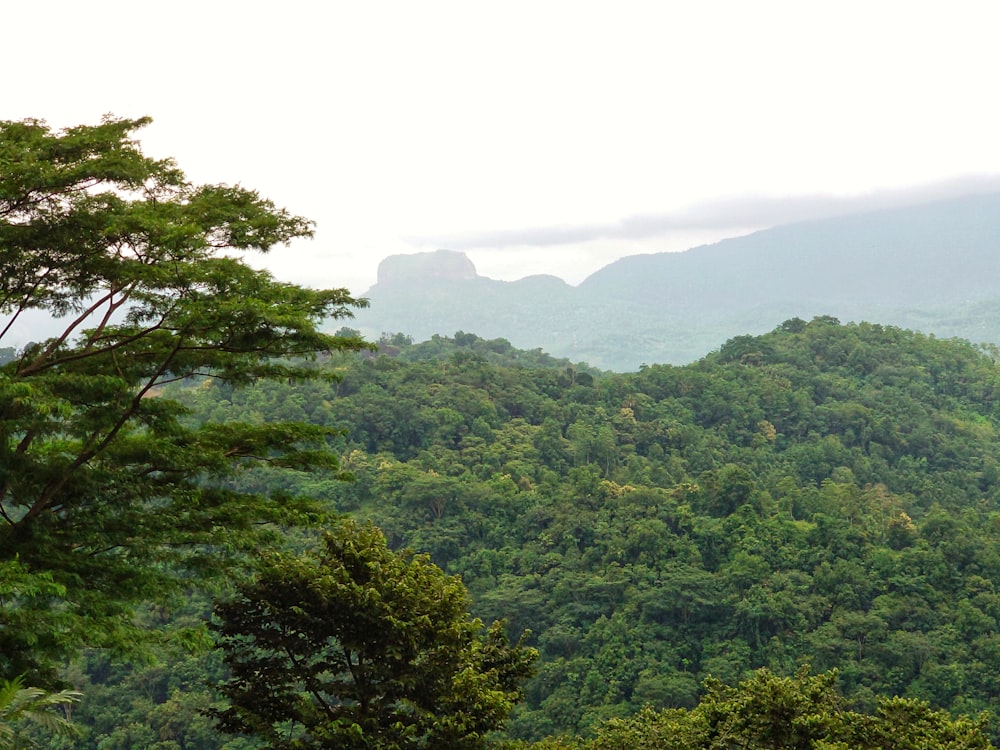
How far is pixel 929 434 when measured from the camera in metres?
38.0

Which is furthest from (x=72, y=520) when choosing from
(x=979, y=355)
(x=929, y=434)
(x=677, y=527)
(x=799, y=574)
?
(x=979, y=355)

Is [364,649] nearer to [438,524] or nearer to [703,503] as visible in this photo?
[438,524]

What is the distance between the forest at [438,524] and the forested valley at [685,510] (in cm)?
12

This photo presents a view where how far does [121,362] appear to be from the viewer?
8102mm

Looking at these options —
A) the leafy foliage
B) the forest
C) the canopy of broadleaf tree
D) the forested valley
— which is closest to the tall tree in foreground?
the forest

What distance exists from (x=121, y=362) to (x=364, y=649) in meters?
3.30

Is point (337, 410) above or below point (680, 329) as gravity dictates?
above

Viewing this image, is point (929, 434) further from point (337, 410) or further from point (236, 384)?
A: point (236, 384)

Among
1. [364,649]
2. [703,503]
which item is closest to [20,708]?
[364,649]

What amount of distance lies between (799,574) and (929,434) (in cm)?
1698

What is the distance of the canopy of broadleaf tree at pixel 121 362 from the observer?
22.7 feet

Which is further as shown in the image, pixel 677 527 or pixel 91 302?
pixel 677 527

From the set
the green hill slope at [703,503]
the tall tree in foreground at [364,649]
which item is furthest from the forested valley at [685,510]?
the tall tree in foreground at [364,649]

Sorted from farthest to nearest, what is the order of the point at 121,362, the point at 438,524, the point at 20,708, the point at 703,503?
the point at 438,524 < the point at 703,503 < the point at 121,362 < the point at 20,708
